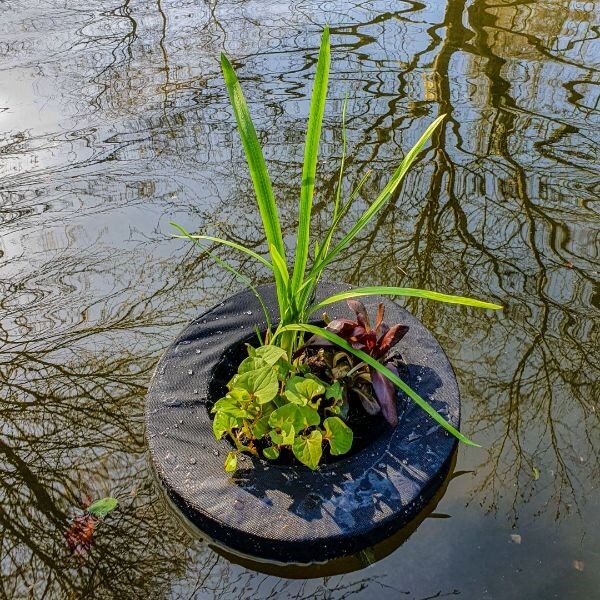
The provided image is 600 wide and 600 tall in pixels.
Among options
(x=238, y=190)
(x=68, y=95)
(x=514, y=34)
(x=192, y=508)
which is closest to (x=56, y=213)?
(x=238, y=190)

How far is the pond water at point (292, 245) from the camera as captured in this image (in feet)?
4.67

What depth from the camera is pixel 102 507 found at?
152cm

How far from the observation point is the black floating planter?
1289 millimetres

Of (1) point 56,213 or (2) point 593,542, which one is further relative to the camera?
(1) point 56,213

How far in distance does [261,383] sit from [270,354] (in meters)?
0.07

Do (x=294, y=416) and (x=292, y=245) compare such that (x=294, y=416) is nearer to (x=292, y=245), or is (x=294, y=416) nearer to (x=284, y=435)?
(x=284, y=435)

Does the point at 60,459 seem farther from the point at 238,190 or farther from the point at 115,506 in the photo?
the point at 238,190

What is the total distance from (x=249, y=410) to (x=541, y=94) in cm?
288

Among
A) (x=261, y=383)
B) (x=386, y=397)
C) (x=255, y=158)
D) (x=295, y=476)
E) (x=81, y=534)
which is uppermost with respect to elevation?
(x=255, y=158)

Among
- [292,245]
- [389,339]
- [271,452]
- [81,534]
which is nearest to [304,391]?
[271,452]

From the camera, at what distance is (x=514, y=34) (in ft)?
13.5

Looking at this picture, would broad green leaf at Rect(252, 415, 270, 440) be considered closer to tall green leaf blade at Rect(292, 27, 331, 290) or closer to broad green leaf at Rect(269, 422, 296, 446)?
broad green leaf at Rect(269, 422, 296, 446)

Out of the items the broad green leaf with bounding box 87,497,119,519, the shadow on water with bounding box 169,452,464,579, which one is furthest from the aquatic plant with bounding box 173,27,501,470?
the broad green leaf with bounding box 87,497,119,519

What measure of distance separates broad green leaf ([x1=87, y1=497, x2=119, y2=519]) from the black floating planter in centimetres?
22
